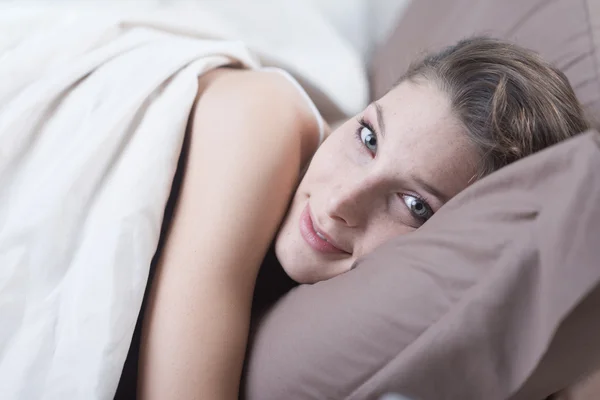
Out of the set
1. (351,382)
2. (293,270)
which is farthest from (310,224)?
(351,382)

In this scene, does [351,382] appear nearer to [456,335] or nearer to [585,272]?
[456,335]

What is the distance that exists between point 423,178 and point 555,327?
24cm

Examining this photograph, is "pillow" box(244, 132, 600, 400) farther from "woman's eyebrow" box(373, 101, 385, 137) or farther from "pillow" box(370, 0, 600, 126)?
"pillow" box(370, 0, 600, 126)

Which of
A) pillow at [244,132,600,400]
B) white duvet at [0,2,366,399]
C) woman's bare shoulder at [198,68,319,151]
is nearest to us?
pillow at [244,132,600,400]

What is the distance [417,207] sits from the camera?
606 mm

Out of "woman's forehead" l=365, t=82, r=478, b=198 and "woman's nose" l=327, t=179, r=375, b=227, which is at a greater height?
"woman's forehead" l=365, t=82, r=478, b=198

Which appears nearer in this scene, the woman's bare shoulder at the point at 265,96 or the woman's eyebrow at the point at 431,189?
the woman's eyebrow at the point at 431,189

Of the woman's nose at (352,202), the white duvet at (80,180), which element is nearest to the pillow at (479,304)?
the woman's nose at (352,202)

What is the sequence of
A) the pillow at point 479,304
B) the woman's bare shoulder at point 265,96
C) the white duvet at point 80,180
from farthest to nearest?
the woman's bare shoulder at point 265,96, the white duvet at point 80,180, the pillow at point 479,304

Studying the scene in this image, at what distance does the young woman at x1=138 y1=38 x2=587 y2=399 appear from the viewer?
0.57m

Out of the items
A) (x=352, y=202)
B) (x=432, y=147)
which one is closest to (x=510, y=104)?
(x=432, y=147)

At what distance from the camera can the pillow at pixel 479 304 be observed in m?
0.38

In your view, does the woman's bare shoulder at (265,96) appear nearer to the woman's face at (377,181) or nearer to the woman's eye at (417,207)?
the woman's face at (377,181)

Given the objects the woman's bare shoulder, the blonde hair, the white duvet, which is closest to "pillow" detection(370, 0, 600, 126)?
the blonde hair
